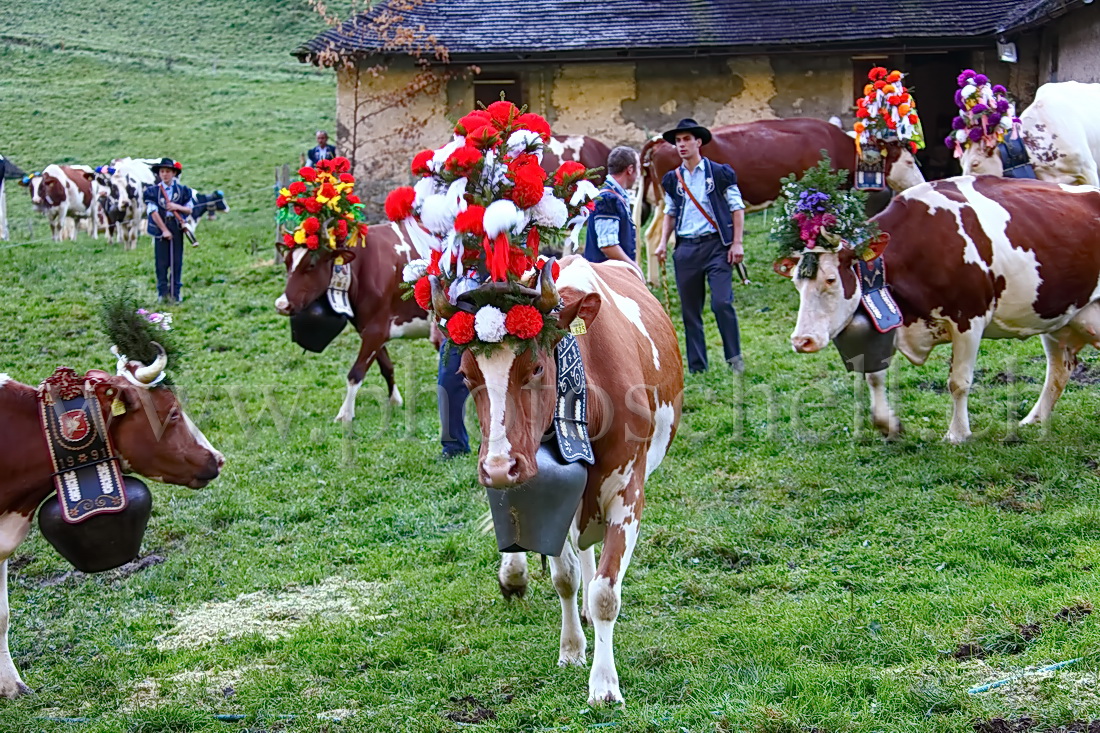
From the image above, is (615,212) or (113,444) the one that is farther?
(615,212)

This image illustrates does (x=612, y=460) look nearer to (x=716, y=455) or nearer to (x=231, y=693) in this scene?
(x=231, y=693)

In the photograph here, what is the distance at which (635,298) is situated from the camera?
20.5ft

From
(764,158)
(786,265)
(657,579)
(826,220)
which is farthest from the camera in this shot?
(764,158)

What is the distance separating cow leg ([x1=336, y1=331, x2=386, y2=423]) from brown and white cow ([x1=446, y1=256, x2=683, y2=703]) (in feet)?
15.3

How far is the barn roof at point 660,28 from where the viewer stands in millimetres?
18500

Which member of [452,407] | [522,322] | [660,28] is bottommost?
[452,407]

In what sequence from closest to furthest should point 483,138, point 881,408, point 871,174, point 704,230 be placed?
point 483,138 < point 881,408 < point 704,230 < point 871,174

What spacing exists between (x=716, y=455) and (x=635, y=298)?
8.86ft

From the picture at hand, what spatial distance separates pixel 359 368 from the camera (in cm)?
1040

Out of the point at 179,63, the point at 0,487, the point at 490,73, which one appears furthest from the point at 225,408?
the point at 179,63

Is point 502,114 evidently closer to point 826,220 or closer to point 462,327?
point 462,327

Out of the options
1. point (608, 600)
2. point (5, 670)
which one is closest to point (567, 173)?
point (608, 600)

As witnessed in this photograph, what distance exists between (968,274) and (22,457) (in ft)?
19.7

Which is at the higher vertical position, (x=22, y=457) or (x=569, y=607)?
(x=22, y=457)
